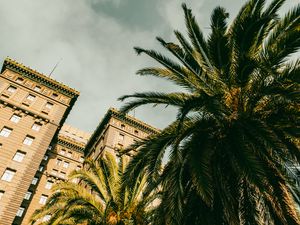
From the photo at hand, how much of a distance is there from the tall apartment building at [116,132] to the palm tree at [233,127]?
29176 mm

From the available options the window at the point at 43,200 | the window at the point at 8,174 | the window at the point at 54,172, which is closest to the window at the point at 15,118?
the window at the point at 8,174

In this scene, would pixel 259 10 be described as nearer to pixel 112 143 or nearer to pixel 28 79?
pixel 112 143

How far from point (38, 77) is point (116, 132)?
14.1m

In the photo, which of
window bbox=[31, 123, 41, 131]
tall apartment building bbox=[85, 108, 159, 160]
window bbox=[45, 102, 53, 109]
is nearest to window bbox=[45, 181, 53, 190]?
tall apartment building bbox=[85, 108, 159, 160]

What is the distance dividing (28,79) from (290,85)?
37.8 metres

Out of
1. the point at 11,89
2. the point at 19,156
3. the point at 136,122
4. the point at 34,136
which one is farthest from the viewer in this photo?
the point at 136,122

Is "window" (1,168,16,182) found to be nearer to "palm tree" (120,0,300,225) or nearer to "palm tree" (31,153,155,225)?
"palm tree" (31,153,155,225)

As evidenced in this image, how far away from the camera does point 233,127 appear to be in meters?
7.07

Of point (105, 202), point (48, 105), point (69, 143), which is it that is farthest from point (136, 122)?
point (105, 202)

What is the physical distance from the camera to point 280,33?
7.09 metres

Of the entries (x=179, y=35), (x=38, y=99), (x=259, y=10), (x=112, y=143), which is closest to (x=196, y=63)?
(x=179, y=35)

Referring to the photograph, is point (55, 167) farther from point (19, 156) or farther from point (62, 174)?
point (19, 156)

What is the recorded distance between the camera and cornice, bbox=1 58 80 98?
37094 millimetres

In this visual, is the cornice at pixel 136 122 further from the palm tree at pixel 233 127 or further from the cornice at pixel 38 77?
the palm tree at pixel 233 127
